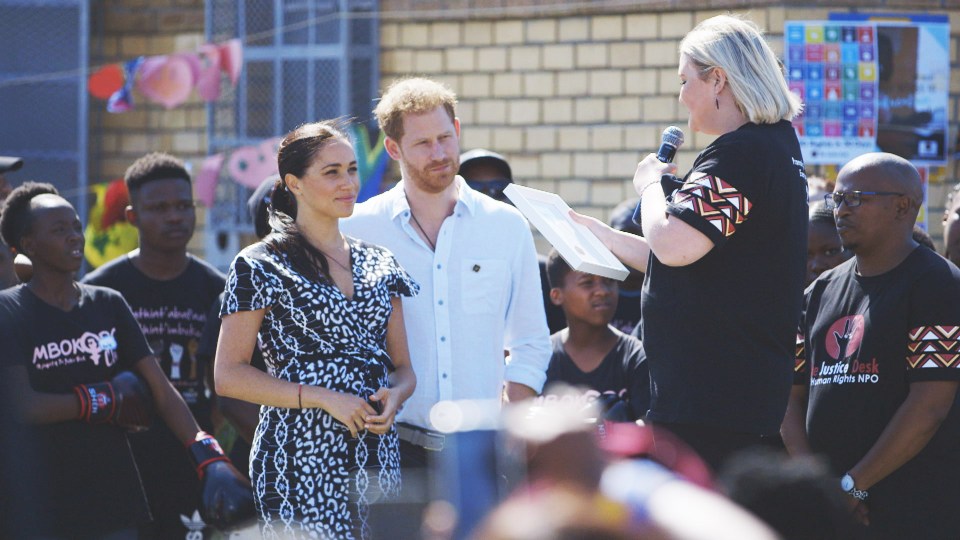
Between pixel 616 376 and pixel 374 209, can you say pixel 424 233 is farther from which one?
pixel 616 376

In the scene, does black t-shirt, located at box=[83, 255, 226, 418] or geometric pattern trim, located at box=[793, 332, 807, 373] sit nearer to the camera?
geometric pattern trim, located at box=[793, 332, 807, 373]

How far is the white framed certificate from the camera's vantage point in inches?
150

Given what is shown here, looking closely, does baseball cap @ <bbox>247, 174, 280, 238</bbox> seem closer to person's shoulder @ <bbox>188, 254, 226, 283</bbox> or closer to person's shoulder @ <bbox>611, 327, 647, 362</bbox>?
person's shoulder @ <bbox>188, 254, 226, 283</bbox>

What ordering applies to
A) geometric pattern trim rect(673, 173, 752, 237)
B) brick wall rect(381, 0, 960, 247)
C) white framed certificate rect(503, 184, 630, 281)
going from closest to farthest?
geometric pattern trim rect(673, 173, 752, 237) → white framed certificate rect(503, 184, 630, 281) → brick wall rect(381, 0, 960, 247)

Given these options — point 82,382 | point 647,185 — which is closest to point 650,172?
point 647,185

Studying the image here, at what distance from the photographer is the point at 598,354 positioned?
5320 millimetres

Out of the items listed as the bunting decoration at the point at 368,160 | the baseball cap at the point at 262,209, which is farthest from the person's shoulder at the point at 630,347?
the bunting decoration at the point at 368,160

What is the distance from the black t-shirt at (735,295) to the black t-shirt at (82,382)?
7.37ft

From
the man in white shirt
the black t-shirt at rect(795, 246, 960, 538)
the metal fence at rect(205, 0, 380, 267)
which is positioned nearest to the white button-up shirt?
the man in white shirt

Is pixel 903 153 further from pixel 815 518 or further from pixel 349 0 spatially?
pixel 815 518

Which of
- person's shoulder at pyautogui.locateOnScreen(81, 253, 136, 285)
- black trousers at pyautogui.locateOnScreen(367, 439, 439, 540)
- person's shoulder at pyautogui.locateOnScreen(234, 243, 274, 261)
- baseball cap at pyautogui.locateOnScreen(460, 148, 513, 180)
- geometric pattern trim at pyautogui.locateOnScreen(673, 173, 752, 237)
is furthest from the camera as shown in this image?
baseball cap at pyautogui.locateOnScreen(460, 148, 513, 180)

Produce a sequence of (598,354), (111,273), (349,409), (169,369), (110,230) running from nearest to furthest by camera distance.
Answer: (349,409) → (598,354) → (169,369) → (111,273) → (110,230)

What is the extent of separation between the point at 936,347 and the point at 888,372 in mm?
176

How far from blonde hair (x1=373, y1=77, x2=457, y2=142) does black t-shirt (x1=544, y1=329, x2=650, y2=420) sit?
1.11 metres
